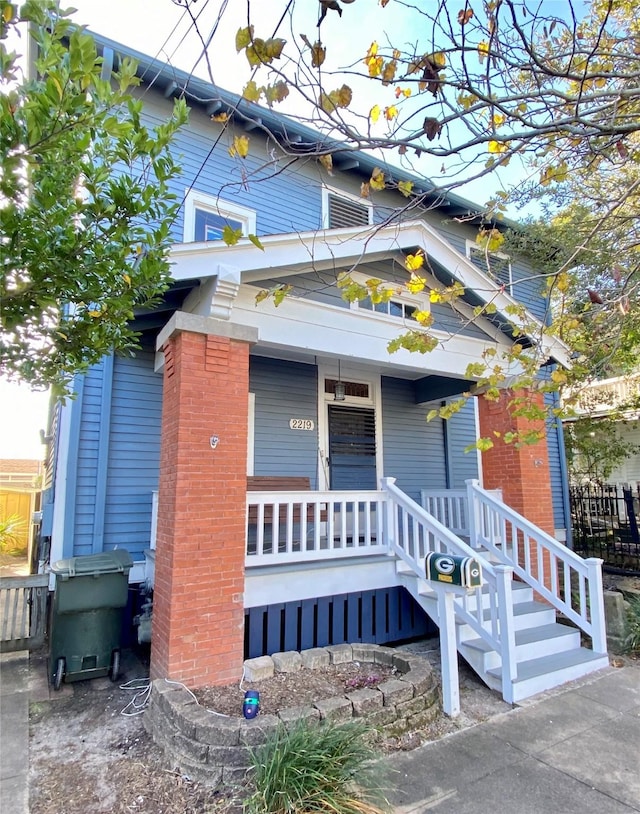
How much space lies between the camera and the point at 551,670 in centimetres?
483

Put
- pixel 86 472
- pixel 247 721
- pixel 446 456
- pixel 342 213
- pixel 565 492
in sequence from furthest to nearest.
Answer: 1. pixel 565 492
2. pixel 446 456
3. pixel 342 213
4. pixel 86 472
5. pixel 247 721

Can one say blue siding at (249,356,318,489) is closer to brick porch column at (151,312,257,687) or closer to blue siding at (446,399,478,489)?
brick porch column at (151,312,257,687)

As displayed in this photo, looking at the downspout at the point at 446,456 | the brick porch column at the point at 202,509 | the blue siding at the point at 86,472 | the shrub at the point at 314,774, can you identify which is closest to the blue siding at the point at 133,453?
the blue siding at the point at 86,472

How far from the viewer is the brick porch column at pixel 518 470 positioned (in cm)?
699

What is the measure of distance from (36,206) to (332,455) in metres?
5.90

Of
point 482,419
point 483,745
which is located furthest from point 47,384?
point 482,419

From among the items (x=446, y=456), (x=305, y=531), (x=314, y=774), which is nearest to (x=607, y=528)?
(x=446, y=456)

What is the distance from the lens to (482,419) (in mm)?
7625

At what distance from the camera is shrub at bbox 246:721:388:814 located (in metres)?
2.74

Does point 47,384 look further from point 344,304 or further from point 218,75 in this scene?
point 344,304

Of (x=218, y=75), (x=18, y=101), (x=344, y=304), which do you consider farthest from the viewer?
(x=344, y=304)

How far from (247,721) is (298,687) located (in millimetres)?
918

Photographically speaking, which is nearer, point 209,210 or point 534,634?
point 534,634

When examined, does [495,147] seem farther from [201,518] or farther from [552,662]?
[552,662]
